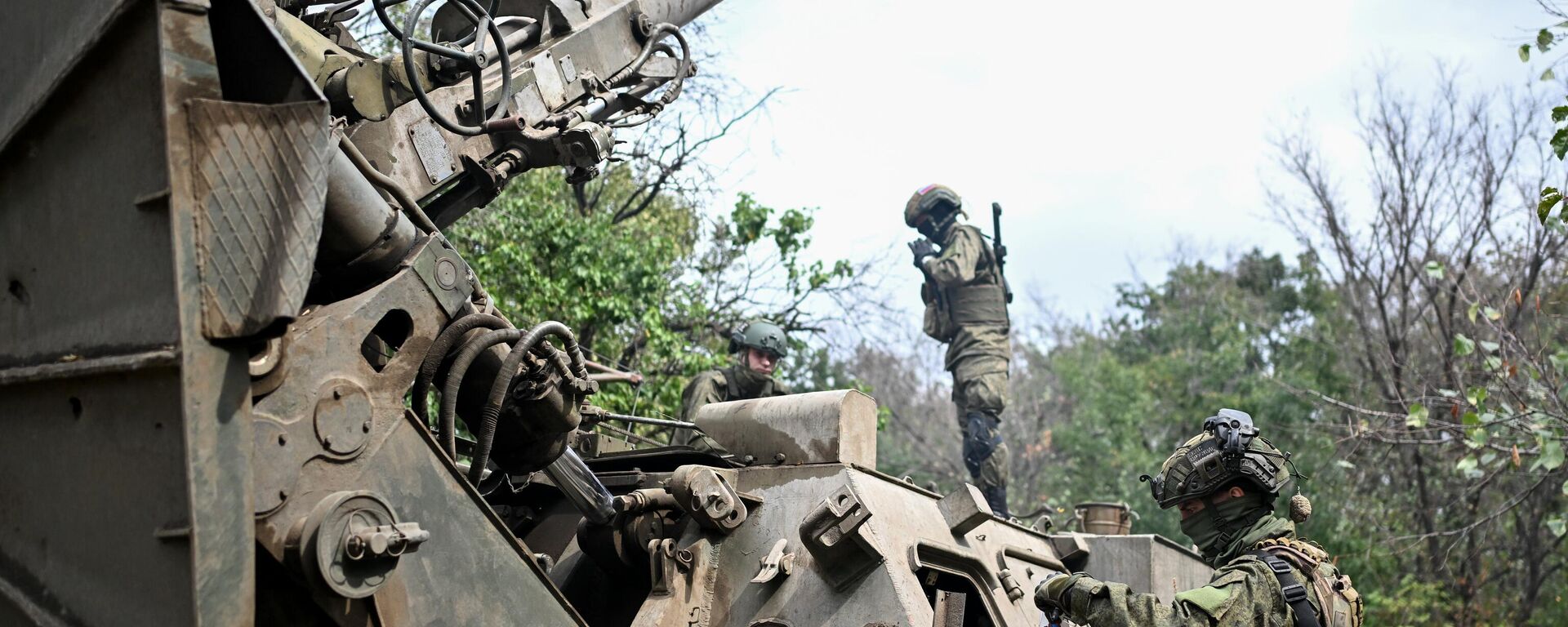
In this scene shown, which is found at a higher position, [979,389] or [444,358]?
[979,389]

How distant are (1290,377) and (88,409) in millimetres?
19906

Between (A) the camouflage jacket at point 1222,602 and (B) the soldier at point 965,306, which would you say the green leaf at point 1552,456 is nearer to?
(B) the soldier at point 965,306

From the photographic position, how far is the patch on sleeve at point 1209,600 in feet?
13.9

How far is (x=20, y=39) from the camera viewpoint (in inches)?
121

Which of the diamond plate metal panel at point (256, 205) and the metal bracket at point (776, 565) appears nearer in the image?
the diamond plate metal panel at point (256, 205)

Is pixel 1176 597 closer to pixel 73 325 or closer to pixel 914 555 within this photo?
pixel 914 555

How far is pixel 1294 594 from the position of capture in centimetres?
427

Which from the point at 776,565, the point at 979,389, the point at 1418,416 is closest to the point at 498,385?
the point at 776,565

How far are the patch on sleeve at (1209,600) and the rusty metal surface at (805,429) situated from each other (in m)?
1.21

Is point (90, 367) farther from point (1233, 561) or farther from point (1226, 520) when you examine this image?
point (1226, 520)

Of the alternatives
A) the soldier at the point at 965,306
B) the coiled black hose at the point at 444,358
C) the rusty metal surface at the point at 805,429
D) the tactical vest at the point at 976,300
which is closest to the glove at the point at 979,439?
the soldier at the point at 965,306

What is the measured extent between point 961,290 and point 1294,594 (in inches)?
259

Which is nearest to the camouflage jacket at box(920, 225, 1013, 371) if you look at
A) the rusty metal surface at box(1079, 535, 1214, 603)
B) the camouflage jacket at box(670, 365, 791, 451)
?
the camouflage jacket at box(670, 365, 791, 451)

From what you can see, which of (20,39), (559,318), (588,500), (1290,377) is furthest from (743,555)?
(1290,377)
